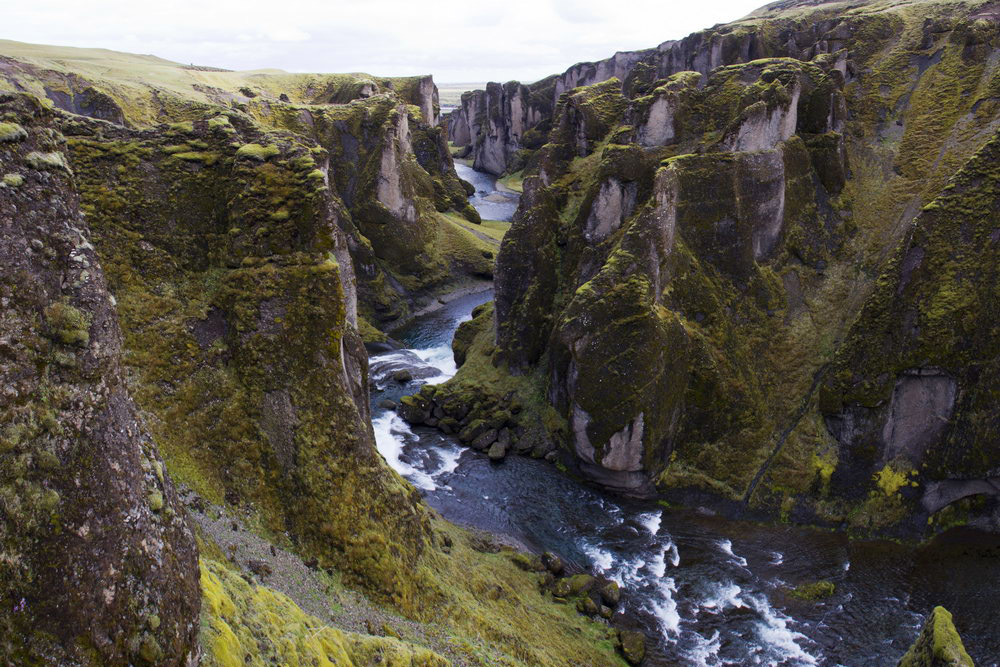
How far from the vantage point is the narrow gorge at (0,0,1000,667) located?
10609mm

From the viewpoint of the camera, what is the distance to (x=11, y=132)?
10.4 meters

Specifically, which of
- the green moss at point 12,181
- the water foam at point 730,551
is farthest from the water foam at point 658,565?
the green moss at point 12,181

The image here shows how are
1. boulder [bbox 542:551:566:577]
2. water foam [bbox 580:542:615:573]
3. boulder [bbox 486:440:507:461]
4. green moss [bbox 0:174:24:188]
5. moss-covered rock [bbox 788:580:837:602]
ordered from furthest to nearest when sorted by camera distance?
boulder [bbox 486:440:507:461], water foam [bbox 580:542:615:573], boulder [bbox 542:551:566:577], moss-covered rock [bbox 788:580:837:602], green moss [bbox 0:174:24:188]

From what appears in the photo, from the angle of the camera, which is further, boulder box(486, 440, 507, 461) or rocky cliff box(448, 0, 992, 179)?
rocky cliff box(448, 0, 992, 179)

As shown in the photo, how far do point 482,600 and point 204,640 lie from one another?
1354 centimetres

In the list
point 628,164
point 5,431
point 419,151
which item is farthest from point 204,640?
point 419,151

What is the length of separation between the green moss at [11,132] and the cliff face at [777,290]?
29542 millimetres

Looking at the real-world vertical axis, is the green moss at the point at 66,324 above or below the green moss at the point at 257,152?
below

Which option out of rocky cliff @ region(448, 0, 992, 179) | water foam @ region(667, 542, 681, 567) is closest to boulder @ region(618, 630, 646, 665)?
water foam @ region(667, 542, 681, 567)

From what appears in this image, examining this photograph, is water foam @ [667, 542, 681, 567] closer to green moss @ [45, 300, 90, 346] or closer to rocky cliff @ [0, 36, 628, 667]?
rocky cliff @ [0, 36, 628, 667]

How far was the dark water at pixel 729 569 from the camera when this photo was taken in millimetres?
26797

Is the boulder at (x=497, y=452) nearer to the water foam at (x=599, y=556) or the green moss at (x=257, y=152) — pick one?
the water foam at (x=599, y=556)

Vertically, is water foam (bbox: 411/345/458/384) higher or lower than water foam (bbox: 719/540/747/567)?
higher

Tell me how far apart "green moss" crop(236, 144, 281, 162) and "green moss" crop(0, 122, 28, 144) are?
11.2 m
